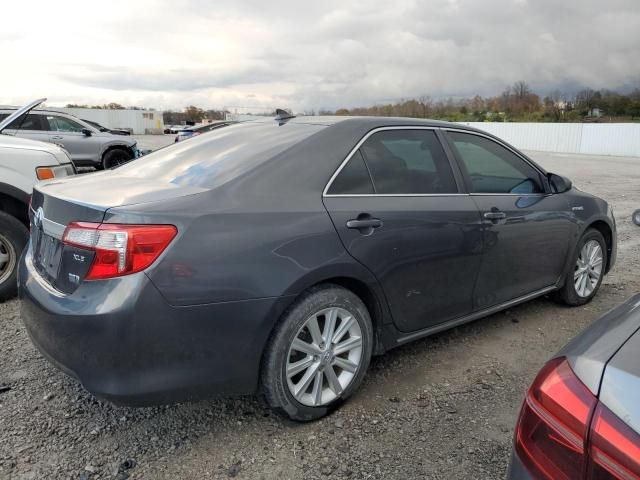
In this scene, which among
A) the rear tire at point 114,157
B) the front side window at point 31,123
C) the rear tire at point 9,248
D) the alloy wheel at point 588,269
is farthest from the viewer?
the rear tire at point 114,157

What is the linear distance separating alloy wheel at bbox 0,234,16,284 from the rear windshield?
5.53 ft

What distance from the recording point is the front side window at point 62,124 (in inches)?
505

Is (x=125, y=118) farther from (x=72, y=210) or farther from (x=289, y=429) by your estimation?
(x=289, y=429)

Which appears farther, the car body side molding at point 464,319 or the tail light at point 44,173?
the tail light at point 44,173

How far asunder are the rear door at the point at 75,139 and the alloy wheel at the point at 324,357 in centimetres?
1219

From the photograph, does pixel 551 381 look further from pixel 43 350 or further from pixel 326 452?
pixel 43 350

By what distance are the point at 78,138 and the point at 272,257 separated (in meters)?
12.6

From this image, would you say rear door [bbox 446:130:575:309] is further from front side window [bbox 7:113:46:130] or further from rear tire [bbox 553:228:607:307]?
front side window [bbox 7:113:46:130]

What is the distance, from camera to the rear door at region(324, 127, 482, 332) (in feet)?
9.39

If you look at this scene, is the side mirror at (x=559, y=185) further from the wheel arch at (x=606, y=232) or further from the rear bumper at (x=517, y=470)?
the rear bumper at (x=517, y=470)

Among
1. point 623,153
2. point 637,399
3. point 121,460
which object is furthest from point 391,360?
point 623,153

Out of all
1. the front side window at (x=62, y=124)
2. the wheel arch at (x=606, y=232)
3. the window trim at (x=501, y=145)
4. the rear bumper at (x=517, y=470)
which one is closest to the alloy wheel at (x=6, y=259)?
the window trim at (x=501, y=145)

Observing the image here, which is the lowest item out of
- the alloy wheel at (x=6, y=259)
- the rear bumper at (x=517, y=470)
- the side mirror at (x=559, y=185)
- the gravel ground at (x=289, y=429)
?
the gravel ground at (x=289, y=429)

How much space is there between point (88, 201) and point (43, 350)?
0.77 m
